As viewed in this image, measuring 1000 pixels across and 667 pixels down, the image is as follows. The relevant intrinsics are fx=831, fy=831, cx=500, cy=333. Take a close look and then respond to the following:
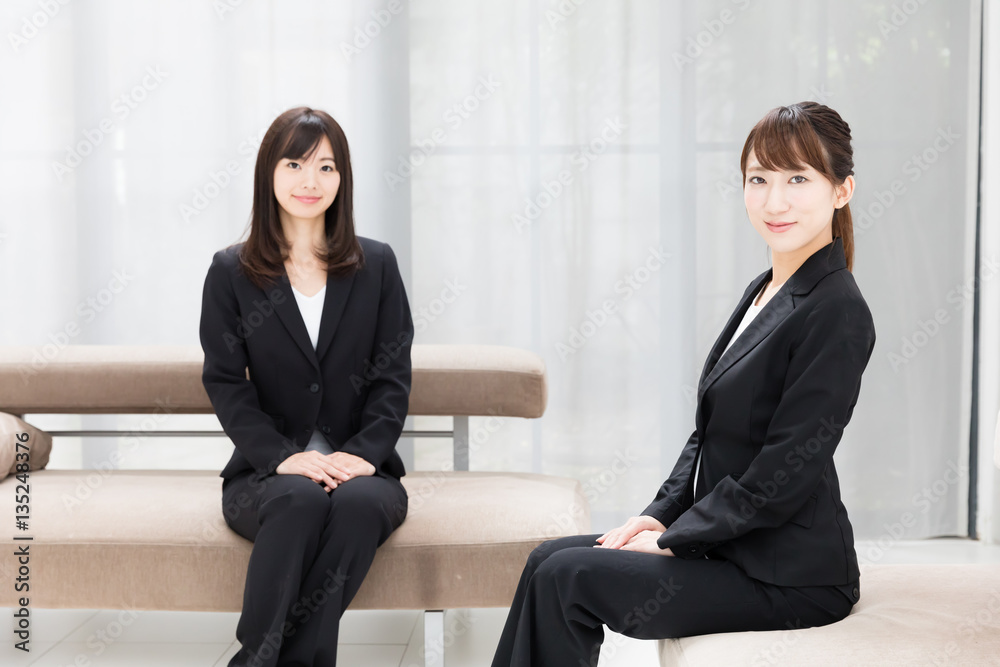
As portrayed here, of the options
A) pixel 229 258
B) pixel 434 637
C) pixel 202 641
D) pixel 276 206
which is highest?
pixel 276 206

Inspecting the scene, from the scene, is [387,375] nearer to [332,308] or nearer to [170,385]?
[332,308]

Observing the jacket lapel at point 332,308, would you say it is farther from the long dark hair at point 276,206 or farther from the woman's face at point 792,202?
the woman's face at point 792,202

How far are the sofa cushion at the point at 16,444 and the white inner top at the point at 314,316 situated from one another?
84cm

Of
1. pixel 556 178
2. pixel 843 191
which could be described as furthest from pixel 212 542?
pixel 556 178

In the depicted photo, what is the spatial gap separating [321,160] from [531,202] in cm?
111

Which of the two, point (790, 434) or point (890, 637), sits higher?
point (790, 434)

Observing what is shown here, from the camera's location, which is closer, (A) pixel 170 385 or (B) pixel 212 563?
(B) pixel 212 563

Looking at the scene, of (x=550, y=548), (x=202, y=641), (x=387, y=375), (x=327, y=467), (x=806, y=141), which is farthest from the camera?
(x=202, y=641)

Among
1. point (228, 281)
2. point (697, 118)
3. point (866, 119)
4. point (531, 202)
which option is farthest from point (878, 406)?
point (228, 281)

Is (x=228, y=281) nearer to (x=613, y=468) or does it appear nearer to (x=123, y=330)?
(x=123, y=330)

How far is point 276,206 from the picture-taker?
206 cm

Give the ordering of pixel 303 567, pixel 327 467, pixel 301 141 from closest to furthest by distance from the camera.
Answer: pixel 303 567
pixel 327 467
pixel 301 141

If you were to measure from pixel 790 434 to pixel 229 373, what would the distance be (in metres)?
1.34

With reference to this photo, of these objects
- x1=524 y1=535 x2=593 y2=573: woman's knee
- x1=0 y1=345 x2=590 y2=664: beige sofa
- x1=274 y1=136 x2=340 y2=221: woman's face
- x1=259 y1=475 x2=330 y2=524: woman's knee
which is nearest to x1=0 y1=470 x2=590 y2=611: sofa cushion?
x1=0 y1=345 x2=590 y2=664: beige sofa
